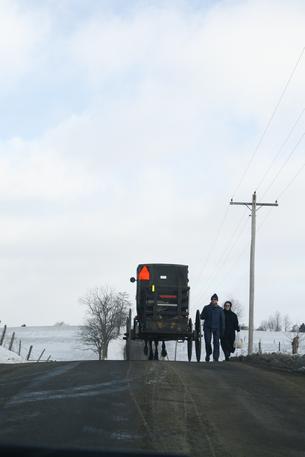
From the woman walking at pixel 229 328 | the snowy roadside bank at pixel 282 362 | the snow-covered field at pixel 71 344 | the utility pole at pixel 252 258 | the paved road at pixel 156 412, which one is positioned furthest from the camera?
the snow-covered field at pixel 71 344

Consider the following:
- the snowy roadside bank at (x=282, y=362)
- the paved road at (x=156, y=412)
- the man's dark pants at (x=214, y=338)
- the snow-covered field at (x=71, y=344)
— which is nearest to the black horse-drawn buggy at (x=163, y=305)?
the man's dark pants at (x=214, y=338)

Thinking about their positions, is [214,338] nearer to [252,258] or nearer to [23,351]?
[252,258]

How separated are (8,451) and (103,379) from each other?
255 inches

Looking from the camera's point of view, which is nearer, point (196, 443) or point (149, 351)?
point (196, 443)

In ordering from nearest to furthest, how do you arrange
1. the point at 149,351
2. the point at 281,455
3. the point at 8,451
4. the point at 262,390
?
1. the point at 8,451
2. the point at 281,455
3. the point at 262,390
4. the point at 149,351

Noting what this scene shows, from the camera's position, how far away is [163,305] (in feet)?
63.9

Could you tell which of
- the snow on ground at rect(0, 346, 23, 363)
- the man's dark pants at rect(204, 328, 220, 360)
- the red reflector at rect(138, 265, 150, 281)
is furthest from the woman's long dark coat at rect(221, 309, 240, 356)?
the snow on ground at rect(0, 346, 23, 363)

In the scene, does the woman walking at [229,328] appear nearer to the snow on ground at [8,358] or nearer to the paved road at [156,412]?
the paved road at [156,412]

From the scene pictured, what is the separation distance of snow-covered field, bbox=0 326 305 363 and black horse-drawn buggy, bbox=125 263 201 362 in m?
62.7

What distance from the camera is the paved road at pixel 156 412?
18.3ft

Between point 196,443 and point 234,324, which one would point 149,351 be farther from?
point 196,443

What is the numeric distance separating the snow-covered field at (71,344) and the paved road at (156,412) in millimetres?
72859

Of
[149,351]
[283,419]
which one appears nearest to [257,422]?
[283,419]

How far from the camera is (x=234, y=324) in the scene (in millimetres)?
19047
